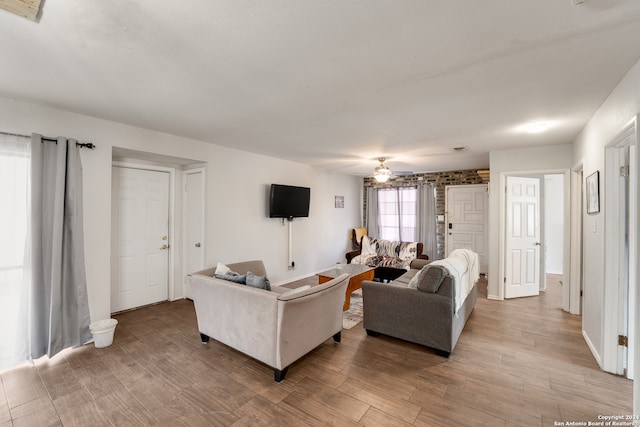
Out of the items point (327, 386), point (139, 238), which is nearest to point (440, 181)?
point (327, 386)

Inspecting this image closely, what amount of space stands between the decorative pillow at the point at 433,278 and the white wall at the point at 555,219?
210 inches

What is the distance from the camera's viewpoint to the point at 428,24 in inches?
58.1

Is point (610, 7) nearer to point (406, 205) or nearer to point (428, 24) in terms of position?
point (428, 24)

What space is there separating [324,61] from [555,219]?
7.06 metres

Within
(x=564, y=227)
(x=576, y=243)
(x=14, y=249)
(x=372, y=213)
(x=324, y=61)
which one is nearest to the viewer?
(x=324, y=61)

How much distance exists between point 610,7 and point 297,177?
4.63m

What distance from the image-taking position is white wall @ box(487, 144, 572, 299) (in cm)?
401

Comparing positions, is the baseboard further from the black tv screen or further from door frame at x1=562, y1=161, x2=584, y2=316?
the black tv screen

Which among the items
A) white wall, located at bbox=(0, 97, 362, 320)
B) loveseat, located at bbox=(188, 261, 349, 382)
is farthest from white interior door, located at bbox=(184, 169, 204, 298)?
loveseat, located at bbox=(188, 261, 349, 382)

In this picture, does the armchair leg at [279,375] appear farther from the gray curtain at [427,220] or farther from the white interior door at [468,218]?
the white interior door at [468,218]

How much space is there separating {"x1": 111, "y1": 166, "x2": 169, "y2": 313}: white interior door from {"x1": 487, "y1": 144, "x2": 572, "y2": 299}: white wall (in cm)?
510

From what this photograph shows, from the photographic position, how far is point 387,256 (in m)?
5.80

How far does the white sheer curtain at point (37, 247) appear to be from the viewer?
97.1 inches

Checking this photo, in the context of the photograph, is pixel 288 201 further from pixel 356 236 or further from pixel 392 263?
pixel 356 236
